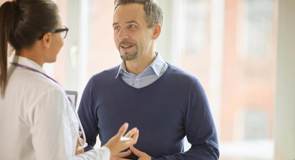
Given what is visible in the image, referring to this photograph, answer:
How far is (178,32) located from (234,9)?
1.29 ft

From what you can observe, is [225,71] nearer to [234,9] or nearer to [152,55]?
[234,9]

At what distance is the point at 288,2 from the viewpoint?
6.75 ft

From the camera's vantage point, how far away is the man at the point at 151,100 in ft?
5.74

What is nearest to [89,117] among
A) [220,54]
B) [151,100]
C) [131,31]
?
[151,100]

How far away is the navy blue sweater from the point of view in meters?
1.74

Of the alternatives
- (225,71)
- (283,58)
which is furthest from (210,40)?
(283,58)

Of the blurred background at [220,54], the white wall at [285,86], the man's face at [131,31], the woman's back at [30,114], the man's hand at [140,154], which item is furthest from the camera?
the blurred background at [220,54]

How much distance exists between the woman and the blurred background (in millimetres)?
1340

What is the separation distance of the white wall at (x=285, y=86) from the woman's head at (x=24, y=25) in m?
1.30

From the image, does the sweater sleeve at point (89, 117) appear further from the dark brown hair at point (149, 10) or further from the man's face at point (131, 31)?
the dark brown hair at point (149, 10)

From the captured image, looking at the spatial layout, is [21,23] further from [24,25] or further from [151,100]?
[151,100]

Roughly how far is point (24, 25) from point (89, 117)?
2.61 feet

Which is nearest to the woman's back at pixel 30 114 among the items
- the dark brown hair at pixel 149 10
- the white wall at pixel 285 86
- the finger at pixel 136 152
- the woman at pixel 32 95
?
the woman at pixel 32 95

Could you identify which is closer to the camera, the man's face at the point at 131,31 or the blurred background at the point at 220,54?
the man's face at the point at 131,31
